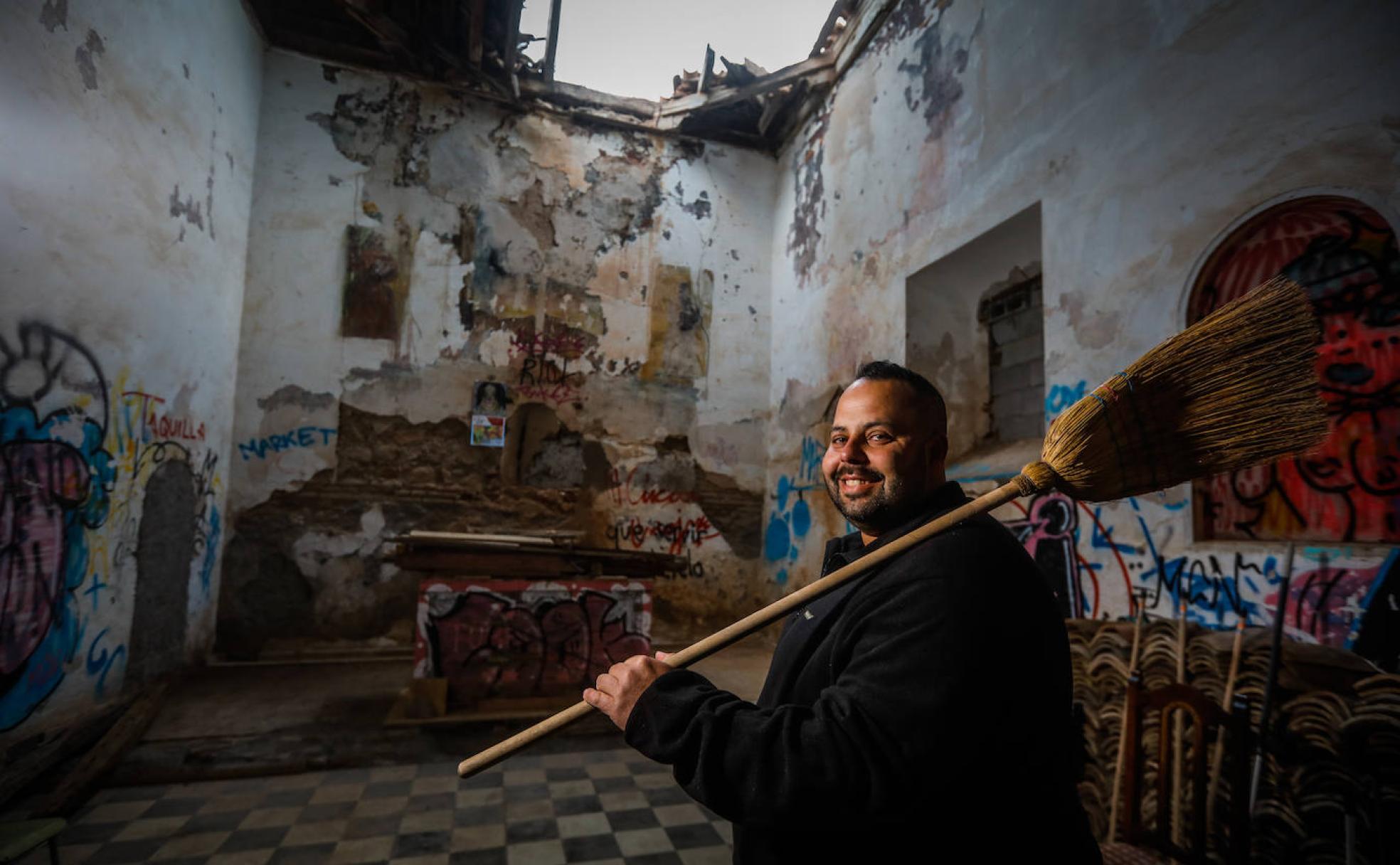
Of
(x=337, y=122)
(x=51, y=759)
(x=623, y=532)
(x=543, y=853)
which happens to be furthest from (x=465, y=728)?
(x=337, y=122)

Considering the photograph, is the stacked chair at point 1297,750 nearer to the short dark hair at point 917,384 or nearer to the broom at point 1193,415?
the broom at point 1193,415

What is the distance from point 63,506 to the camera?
4.22 meters

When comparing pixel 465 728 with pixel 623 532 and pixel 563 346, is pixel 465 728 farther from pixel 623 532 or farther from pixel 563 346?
pixel 563 346

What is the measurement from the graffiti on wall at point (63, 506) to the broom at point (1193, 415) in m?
4.26

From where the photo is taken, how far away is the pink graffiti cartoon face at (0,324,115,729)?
3762 millimetres

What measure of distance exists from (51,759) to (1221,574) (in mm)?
6324

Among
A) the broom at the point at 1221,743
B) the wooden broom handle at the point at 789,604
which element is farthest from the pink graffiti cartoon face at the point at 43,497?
the broom at the point at 1221,743

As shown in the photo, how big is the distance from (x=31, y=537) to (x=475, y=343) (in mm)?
4375

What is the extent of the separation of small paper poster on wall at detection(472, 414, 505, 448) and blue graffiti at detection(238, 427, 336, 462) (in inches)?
58.3

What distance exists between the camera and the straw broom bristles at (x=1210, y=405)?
139 cm

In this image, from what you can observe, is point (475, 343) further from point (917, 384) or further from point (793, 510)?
point (917, 384)

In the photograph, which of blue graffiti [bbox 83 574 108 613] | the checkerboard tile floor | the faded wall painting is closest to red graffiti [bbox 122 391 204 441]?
blue graffiti [bbox 83 574 108 613]

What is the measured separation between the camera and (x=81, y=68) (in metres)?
4.04

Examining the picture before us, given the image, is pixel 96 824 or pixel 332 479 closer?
pixel 96 824
